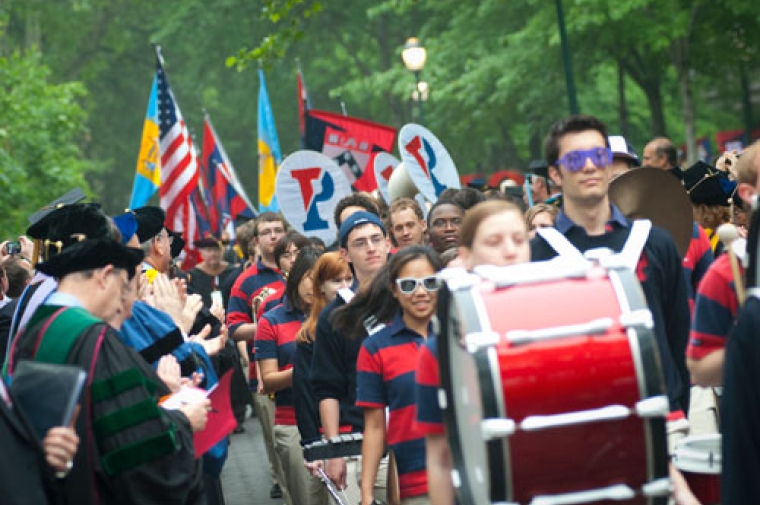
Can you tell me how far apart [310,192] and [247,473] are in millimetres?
2889

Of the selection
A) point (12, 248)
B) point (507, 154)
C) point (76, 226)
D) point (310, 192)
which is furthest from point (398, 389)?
point (507, 154)

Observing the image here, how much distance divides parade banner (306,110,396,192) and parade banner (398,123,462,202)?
10.8 ft

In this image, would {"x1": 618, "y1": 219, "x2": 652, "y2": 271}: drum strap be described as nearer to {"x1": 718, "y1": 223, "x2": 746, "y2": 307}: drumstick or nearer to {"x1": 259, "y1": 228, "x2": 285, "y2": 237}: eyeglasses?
{"x1": 718, "y1": 223, "x2": 746, "y2": 307}: drumstick

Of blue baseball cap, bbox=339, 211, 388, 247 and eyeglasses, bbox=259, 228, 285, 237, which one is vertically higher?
blue baseball cap, bbox=339, 211, 388, 247

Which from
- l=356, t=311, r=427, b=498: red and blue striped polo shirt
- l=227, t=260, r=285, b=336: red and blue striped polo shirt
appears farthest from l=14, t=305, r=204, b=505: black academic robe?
l=227, t=260, r=285, b=336: red and blue striped polo shirt

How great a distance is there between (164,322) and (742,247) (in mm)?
2861

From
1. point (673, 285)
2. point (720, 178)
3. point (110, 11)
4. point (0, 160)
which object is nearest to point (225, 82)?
point (110, 11)

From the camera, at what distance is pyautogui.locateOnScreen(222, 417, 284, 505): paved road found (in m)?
12.6

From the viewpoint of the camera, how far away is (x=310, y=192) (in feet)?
42.5

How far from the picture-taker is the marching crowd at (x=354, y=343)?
16.6 ft

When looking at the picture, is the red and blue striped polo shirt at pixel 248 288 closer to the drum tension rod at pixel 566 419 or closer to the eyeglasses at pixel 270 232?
the eyeglasses at pixel 270 232

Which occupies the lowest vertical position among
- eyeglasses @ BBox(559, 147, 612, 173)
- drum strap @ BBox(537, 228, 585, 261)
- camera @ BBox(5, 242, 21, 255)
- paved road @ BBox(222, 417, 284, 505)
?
paved road @ BBox(222, 417, 284, 505)

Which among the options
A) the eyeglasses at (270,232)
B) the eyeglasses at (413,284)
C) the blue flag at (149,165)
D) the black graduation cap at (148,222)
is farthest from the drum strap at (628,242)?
the blue flag at (149,165)

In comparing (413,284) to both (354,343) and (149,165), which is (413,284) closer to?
(354,343)
